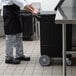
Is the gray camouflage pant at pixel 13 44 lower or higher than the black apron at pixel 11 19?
lower

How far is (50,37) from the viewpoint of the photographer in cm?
360

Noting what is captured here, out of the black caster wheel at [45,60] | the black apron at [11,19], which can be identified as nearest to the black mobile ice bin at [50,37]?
the black caster wheel at [45,60]

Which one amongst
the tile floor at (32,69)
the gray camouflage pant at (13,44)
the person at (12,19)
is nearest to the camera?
the tile floor at (32,69)

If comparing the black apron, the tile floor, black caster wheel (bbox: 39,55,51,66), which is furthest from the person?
black caster wheel (bbox: 39,55,51,66)

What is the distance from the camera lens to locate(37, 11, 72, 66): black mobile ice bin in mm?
3566

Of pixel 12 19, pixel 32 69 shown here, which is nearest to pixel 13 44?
pixel 12 19

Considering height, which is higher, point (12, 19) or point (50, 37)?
point (12, 19)

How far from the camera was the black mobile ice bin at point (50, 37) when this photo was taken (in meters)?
3.57

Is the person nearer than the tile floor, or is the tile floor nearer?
the tile floor

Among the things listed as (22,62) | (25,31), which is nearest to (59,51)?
(22,62)

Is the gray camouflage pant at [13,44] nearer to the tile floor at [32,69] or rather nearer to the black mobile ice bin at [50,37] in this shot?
the tile floor at [32,69]

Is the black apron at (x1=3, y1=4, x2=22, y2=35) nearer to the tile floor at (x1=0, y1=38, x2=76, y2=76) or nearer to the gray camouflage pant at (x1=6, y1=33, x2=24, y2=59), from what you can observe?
the gray camouflage pant at (x1=6, y1=33, x2=24, y2=59)

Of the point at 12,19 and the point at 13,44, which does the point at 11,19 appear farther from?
the point at 13,44

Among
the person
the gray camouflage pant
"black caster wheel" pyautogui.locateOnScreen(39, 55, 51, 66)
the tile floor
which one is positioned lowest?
the tile floor
